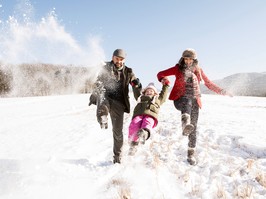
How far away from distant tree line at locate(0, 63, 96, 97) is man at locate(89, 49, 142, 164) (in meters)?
64.6

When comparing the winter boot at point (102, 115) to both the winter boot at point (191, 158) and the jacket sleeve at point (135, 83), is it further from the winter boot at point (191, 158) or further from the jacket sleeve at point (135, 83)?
the winter boot at point (191, 158)

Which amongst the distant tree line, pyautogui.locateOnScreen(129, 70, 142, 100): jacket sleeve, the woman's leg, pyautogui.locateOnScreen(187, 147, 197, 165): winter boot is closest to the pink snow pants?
pyautogui.locateOnScreen(129, 70, 142, 100): jacket sleeve

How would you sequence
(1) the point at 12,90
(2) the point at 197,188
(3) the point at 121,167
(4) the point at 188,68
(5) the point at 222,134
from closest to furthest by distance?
1. (2) the point at 197,188
2. (3) the point at 121,167
3. (4) the point at 188,68
4. (5) the point at 222,134
5. (1) the point at 12,90

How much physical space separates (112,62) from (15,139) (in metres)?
4.62

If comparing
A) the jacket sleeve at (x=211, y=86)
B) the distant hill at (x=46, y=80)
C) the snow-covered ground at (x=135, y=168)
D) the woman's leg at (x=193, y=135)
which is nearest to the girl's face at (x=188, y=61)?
the jacket sleeve at (x=211, y=86)

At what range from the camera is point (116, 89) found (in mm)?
5469

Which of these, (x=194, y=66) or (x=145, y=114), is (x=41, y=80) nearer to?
(x=145, y=114)

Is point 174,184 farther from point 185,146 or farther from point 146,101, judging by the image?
point 185,146

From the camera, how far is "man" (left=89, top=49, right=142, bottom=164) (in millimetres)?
5309

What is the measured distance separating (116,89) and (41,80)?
84.0 meters

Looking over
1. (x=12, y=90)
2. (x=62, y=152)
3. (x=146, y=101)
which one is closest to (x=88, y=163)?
(x=62, y=152)

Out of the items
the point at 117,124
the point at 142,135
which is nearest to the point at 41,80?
the point at 117,124

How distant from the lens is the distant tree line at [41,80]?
7419 centimetres

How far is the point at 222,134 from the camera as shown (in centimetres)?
809
